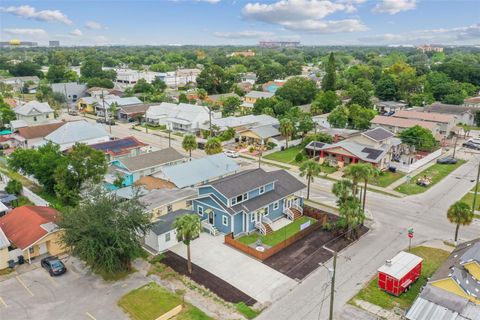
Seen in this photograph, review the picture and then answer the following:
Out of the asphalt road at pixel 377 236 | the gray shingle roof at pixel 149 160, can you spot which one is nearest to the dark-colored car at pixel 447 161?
the asphalt road at pixel 377 236

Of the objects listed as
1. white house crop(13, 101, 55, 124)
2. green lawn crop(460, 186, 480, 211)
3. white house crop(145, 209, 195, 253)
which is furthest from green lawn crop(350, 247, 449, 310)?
white house crop(13, 101, 55, 124)

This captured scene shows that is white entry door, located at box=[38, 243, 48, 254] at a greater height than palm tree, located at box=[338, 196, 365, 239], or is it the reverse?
palm tree, located at box=[338, 196, 365, 239]

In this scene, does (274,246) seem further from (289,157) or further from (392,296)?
(289,157)

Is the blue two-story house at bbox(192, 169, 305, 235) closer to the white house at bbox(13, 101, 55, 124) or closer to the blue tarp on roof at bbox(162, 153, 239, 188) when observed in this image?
the blue tarp on roof at bbox(162, 153, 239, 188)

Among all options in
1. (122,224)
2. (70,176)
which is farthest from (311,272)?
(70,176)

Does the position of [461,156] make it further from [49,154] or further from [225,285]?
[49,154]

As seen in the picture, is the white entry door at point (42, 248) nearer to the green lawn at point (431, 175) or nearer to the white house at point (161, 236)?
the white house at point (161, 236)

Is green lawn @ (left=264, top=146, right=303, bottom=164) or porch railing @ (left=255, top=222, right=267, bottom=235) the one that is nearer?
porch railing @ (left=255, top=222, right=267, bottom=235)
